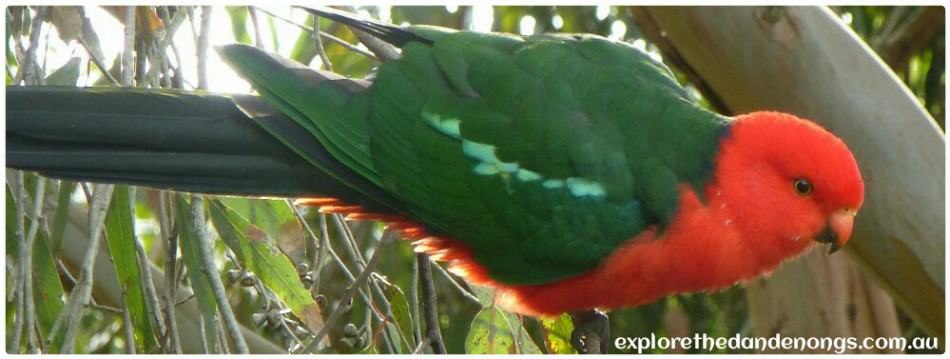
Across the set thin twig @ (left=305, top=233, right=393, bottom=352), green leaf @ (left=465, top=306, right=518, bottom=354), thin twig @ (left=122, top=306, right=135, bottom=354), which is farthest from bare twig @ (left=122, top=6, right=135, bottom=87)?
green leaf @ (left=465, top=306, right=518, bottom=354)

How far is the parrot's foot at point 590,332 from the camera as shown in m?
2.57

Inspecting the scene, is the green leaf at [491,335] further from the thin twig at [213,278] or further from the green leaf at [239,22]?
the green leaf at [239,22]

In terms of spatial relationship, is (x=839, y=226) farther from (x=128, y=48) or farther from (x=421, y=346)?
(x=128, y=48)

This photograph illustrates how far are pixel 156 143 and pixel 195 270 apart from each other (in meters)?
0.25

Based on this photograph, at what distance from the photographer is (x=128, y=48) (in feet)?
7.01

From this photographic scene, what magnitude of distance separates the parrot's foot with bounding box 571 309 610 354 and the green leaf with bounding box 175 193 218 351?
2.41 feet

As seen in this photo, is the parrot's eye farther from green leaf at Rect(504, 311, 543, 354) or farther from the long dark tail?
the long dark tail

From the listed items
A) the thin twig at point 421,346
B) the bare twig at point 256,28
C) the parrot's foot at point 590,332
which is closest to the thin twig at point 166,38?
the bare twig at point 256,28

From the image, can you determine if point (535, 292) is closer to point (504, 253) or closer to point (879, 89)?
point (504, 253)

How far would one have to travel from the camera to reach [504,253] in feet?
7.79

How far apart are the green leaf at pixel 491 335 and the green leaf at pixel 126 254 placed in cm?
59

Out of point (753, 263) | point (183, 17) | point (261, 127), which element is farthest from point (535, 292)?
point (183, 17)

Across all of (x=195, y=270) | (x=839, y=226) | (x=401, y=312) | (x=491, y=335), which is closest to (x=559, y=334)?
(x=491, y=335)

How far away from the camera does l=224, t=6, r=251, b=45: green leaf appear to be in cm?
288
